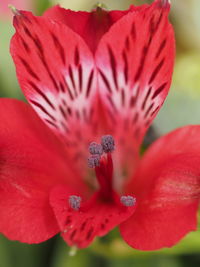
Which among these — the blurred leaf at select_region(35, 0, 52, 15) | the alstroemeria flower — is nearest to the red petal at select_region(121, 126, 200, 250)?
the alstroemeria flower

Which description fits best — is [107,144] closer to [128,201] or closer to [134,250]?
[128,201]

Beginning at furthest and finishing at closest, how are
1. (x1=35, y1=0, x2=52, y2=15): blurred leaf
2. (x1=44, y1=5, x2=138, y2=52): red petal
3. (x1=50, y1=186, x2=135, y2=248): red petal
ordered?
(x1=35, y1=0, x2=52, y2=15): blurred leaf
(x1=44, y1=5, x2=138, y2=52): red petal
(x1=50, y1=186, x2=135, y2=248): red petal

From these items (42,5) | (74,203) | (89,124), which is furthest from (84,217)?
(42,5)

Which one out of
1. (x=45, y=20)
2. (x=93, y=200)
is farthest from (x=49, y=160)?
(x=45, y=20)

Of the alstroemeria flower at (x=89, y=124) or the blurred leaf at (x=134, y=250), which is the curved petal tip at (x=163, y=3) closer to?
the alstroemeria flower at (x=89, y=124)

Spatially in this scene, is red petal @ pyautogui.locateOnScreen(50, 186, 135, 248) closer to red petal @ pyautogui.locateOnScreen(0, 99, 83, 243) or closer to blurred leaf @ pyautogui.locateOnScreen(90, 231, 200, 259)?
red petal @ pyautogui.locateOnScreen(0, 99, 83, 243)

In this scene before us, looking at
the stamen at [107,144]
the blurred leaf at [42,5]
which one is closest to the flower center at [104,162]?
the stamen at [107,144]

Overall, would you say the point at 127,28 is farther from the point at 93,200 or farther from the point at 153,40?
the point at 93,200
